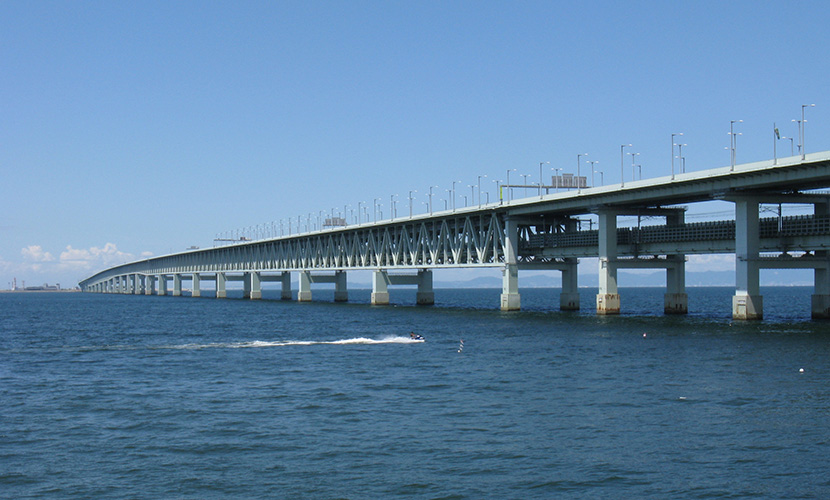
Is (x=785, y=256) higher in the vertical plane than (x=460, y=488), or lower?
higher

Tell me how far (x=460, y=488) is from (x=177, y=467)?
9118 mm

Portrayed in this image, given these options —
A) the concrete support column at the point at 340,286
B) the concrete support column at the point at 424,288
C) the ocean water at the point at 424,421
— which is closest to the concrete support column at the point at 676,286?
the ocean water at the point at 424,421

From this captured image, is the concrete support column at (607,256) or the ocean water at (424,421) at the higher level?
the concrete support column at (607,256)

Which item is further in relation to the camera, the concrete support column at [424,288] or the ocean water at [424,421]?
the concrete support column at [424,288]

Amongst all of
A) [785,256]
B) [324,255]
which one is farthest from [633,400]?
[324,255]

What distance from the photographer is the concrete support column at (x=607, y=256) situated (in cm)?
9669

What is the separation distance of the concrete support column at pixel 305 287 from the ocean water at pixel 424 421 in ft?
409

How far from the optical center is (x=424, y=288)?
150250 mm

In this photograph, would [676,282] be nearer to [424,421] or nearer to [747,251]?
[747,251]

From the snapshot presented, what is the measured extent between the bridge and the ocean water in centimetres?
1917

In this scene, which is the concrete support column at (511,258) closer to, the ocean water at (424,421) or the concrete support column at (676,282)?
the concrete support column at (676,282)

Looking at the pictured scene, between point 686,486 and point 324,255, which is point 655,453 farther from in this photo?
point 324,255

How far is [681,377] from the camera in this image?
142ft

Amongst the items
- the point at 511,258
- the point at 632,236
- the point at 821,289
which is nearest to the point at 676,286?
the point at 632,236
